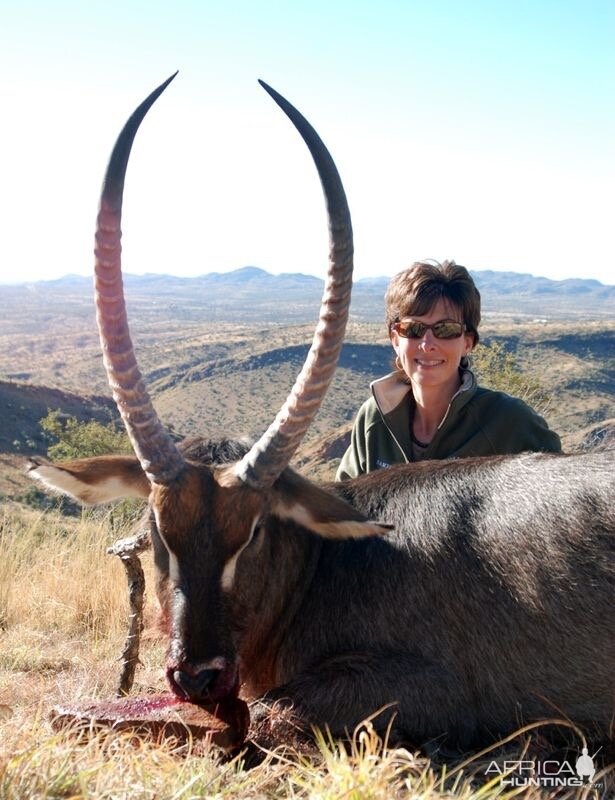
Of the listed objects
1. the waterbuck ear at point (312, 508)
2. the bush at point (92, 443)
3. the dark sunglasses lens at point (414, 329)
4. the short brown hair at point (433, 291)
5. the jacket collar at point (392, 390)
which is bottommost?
the bush at point (92, 443)

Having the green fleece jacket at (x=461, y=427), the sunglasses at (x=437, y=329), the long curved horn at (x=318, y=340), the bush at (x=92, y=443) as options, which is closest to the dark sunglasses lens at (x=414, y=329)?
the sunglasses at (x=437, y=329)

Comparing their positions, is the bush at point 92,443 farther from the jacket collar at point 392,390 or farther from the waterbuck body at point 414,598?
the waterbuck body at point 414,598

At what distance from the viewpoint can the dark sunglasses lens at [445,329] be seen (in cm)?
777

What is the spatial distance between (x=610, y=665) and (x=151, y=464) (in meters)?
3.23

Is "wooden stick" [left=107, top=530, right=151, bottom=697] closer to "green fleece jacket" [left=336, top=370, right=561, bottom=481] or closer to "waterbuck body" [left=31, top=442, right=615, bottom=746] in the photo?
"waterbuck body" [left=31, top=442, right=615, bottom=746]

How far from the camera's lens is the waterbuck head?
5.03 m

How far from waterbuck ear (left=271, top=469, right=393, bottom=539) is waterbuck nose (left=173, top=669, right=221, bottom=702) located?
1.26 meters

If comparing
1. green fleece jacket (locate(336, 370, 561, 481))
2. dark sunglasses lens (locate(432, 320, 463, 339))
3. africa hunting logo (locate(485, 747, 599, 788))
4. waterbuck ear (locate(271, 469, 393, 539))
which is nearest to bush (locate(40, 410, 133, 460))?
green fleece jacket (locate(336, 370, 561, 481))

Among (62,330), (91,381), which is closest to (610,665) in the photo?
(91,381)

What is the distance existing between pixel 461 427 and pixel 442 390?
41 cm

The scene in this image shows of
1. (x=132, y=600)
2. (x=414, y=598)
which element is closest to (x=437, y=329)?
(x=414, y=598)

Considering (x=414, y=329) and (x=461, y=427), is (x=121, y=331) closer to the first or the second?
(x=414, y=329)

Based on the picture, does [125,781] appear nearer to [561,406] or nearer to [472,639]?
[472,639]

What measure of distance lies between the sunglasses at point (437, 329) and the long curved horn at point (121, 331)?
122 inches
